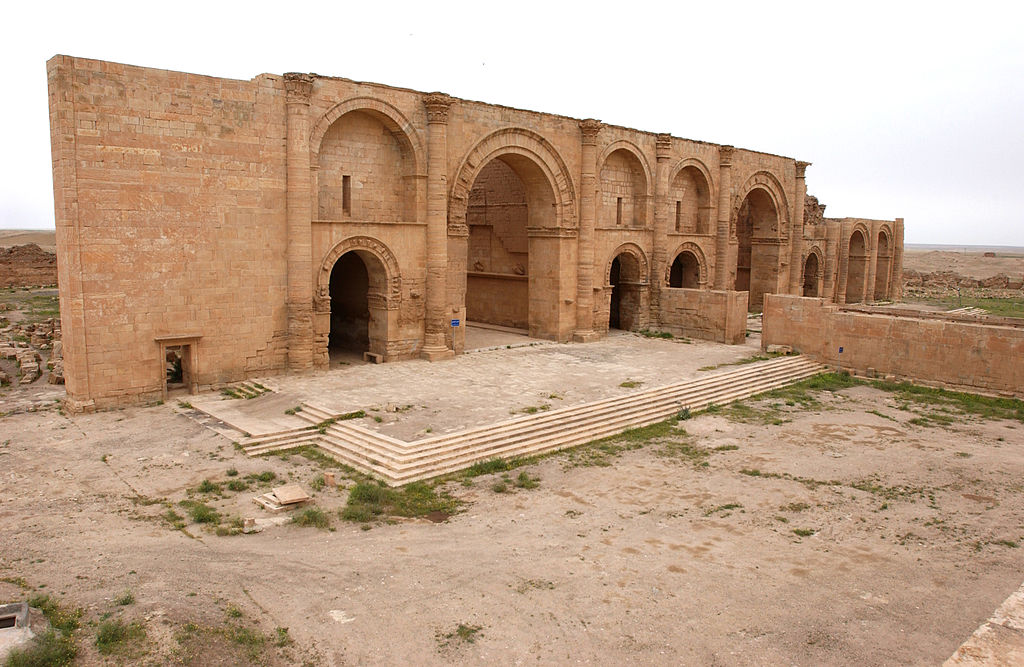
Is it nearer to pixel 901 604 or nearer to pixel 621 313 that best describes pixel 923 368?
pixel 621 313

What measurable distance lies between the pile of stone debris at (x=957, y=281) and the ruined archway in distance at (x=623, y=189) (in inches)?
1277

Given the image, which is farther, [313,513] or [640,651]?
[313,513]

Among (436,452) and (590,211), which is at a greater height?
(590,211)

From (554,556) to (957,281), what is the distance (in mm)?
51284

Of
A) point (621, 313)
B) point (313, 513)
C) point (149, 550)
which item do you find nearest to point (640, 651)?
point (313, 513)

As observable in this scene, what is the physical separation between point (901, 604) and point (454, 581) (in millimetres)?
4911

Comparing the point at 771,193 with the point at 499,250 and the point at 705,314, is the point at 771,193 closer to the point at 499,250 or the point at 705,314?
the point at 705,314

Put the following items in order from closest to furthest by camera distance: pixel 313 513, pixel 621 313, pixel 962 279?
pixel 313 513 < pixel 621 313 < pixel 962 279

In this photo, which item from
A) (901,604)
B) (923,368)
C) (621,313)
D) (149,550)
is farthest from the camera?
(621,313)

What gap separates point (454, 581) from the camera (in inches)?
334

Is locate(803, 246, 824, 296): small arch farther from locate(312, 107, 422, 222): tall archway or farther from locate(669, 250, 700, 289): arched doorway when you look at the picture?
locate(312, 107, 422, 222): tall archway

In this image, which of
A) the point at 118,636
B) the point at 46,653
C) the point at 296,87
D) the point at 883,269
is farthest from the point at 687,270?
the point at 46,653

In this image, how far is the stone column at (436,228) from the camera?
789 inches

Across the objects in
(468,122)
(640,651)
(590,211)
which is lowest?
(640,651)
